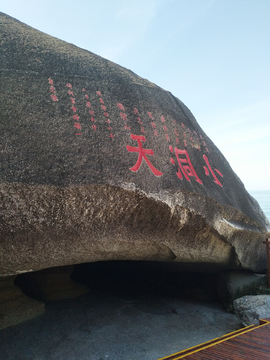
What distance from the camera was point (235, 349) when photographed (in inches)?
103

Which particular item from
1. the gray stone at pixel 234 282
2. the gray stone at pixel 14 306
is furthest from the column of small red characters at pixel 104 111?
the gray stone at pixel 234 282

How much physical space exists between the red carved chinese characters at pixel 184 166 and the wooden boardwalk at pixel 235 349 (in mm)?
2167

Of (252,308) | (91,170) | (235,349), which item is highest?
(91,170)

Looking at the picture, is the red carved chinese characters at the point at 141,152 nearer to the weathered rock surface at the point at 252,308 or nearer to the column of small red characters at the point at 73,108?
the column of small red characters at the point at 73,108

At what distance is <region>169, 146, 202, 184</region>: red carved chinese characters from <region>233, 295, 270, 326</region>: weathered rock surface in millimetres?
2300

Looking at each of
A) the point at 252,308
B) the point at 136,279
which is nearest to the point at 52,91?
the point at 252,308

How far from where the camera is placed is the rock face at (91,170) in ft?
9.64

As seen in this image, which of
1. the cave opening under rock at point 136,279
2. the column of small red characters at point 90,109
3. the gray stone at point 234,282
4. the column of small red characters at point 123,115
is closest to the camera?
the column of small red characters at point 90,109

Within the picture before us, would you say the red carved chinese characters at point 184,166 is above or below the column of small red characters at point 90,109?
below

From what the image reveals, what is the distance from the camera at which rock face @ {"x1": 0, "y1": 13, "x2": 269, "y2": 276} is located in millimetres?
2939

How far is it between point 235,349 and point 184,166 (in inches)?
101

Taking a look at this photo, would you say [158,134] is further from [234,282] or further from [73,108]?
[234,282]

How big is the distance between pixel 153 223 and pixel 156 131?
1434mm

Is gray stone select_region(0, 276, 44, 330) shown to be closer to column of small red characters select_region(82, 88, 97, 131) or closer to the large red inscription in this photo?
the large red inscription
